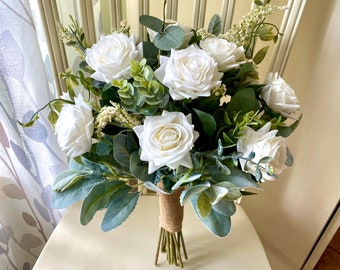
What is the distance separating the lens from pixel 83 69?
51 cm

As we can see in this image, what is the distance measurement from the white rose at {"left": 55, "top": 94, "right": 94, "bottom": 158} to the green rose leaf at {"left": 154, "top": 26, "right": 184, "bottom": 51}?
5.6 inches

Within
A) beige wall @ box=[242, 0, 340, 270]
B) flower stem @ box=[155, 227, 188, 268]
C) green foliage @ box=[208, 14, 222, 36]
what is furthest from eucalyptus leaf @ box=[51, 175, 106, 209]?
beige wall @ box=[242, 0, 340, 270]

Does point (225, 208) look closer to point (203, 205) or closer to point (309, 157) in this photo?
point (203, 205)

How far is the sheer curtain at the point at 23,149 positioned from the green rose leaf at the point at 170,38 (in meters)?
0.28

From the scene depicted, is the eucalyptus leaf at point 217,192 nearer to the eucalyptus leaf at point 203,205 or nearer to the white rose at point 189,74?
the eucalyptus leaf at point 203,205

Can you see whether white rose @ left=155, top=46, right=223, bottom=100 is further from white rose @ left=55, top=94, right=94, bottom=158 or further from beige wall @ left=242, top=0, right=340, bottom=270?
beige wall @ left=242, top=0, right=340, bottom=270

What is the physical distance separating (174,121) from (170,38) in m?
0.13

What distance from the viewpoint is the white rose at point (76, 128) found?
0.41m

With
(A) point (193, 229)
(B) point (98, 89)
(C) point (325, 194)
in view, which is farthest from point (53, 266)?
(C) point (325, 194)

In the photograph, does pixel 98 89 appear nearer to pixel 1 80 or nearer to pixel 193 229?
pixel 1 80

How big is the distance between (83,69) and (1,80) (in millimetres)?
216

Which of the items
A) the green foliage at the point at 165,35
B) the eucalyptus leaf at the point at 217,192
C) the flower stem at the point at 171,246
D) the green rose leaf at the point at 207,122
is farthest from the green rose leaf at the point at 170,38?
the flower stem at the point at 171,246

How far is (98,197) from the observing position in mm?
523

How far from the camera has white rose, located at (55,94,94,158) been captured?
0.41 meters
